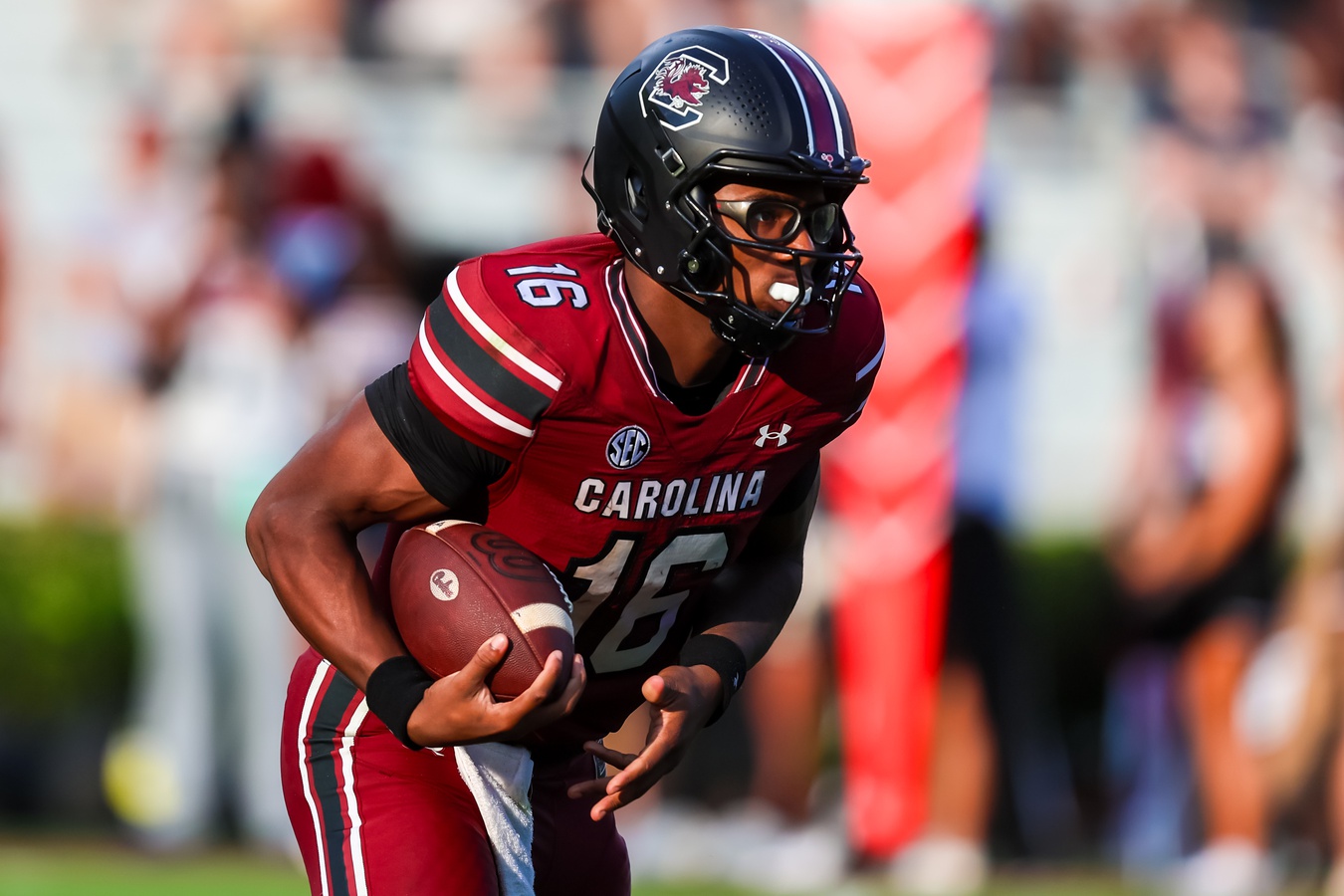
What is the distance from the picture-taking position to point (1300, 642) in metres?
6.63

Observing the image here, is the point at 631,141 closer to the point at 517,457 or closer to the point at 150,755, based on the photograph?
the point at 517,457

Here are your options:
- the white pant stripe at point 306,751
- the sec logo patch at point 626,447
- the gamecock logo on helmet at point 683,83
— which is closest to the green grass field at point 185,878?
the white pant stripe at point 306,751

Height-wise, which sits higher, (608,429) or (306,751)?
(608,429)

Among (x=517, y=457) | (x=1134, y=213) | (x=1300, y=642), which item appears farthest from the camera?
(x=1134, y=213)

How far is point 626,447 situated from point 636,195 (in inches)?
17.5

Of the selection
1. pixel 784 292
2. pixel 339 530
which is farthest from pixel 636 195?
pixel 339 530

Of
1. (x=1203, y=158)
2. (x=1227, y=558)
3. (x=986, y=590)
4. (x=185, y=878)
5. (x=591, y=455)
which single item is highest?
(x=591, y=455)

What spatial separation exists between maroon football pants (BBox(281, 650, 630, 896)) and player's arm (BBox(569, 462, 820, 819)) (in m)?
0.11

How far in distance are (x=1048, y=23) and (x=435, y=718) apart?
9590mm

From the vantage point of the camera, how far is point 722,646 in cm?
316

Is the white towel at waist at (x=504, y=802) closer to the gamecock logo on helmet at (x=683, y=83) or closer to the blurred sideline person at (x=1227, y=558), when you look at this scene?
the gamecock logo on helmet at (x=683, y=83)

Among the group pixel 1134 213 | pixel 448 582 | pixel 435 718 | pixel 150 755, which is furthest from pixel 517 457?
pixel 1134 213

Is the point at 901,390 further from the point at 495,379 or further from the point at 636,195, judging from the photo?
the point at 495,379

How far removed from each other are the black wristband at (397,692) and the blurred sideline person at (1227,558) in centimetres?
446
